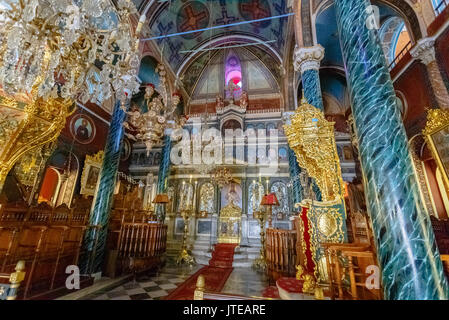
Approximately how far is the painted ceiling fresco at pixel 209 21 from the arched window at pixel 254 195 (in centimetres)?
726

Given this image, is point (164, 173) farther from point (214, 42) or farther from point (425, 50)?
point (425, 50)

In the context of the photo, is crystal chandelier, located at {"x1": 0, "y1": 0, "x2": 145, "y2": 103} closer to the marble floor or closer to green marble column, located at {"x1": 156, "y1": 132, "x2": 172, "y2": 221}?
the marble floor

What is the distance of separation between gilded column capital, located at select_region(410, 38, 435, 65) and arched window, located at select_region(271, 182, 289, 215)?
21.4ft

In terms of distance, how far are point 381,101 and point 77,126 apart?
9.66 meters

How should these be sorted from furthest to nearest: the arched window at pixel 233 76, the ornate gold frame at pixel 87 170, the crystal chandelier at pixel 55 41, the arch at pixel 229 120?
the arched window at pixel 233 76 → the arch at pixel 229 120 → the ornate gold frame at pixel 87 170 → the crystal chandelier at pixel 55 41

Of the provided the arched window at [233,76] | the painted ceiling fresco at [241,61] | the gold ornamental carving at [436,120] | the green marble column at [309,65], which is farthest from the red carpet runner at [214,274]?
the painted ceiling fresco at [241,61]

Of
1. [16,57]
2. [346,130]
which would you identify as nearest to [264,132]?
[346,130]

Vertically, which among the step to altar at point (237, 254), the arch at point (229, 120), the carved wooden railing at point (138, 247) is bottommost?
the step to altar at point (237, 254)

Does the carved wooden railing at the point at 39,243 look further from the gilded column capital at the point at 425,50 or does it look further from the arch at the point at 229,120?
the gilded column capital at the point at 425,50

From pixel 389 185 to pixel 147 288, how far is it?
14.8 ft

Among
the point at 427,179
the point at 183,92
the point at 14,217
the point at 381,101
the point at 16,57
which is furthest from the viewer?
the point at 183,92

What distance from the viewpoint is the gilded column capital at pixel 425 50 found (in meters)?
5.22
